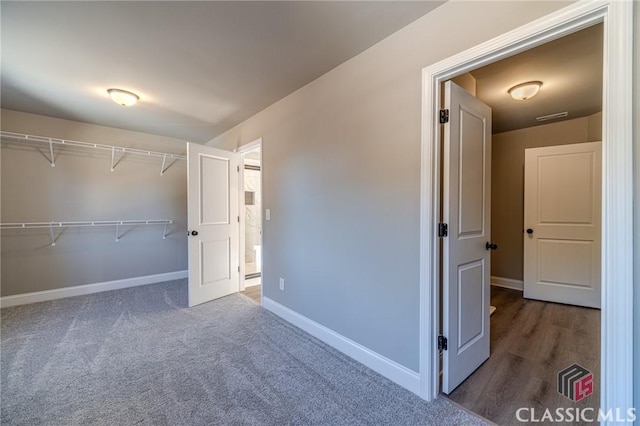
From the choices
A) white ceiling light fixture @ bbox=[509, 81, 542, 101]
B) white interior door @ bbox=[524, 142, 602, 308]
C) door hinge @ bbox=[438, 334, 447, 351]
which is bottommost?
door hinge @ bbox=[438, 334, 447, 351]

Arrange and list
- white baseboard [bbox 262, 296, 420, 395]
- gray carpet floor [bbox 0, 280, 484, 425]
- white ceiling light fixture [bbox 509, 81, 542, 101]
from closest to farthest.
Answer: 1. gray carpet floor [bbox 0, 280, 484, 425]
2. white baseboard [bbox 262, 296, 420, 395]
3. white ceiling light fixture [bbox 509, 81, 542, 101]

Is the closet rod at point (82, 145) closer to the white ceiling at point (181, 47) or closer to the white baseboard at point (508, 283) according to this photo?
the white ceiling at point (181, 47)

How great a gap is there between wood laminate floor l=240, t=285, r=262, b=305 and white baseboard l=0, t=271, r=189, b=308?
1.45 m

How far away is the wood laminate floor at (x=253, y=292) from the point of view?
11.6 ft

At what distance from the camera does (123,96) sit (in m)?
2.69

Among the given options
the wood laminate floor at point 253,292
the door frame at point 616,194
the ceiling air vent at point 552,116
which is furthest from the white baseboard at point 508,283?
the wood laminate floor at point 253,292

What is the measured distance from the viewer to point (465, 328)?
1.83 meters

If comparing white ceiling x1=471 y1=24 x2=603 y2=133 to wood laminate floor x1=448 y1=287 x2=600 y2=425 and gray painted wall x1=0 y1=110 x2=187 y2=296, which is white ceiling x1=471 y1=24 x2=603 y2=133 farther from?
gray painted wall x1=0 y1=110 x2=187 y2=296

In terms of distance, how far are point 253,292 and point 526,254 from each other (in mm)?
3955

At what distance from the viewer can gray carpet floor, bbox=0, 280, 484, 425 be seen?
59.3 inches

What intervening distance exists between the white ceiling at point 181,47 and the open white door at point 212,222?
0.77 metres

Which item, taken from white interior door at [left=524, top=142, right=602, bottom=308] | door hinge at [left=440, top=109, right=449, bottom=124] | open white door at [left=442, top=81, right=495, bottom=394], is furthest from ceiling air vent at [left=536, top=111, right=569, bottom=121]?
door hinge at [left=440, top=109, right=449, bottom=124]

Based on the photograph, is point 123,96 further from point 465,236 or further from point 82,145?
point 465,236

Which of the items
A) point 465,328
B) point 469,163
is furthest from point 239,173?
point 465,328
